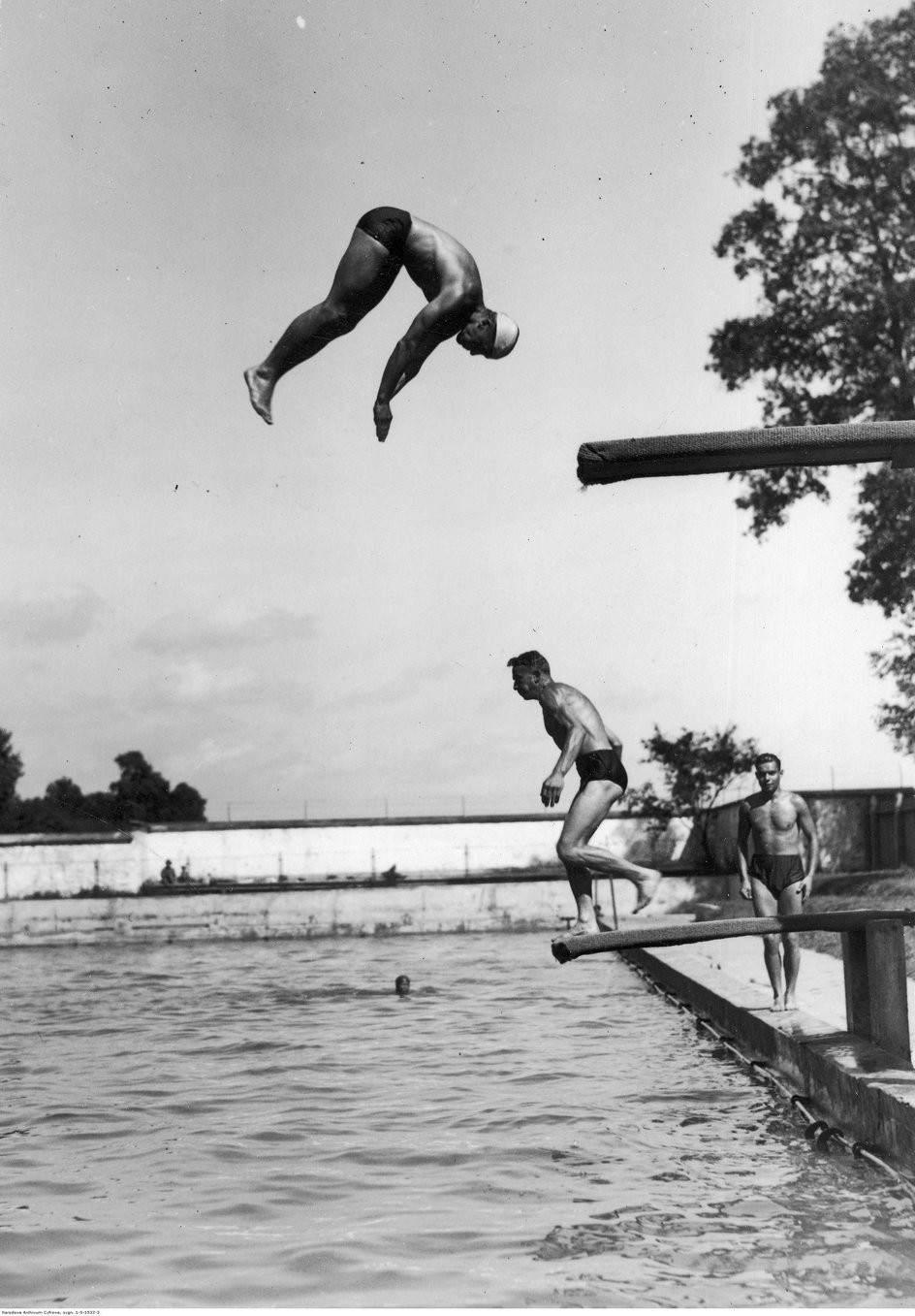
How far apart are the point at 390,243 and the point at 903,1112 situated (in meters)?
6.27

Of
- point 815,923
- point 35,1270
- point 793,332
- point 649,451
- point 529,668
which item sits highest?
point 793,332

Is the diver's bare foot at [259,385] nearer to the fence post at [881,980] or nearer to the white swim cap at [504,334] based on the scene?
the white swim cap at [504,334]

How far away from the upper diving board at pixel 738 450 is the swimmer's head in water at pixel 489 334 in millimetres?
858

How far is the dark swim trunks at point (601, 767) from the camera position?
7.17 m

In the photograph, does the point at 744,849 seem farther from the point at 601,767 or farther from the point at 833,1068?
the point at 601,767

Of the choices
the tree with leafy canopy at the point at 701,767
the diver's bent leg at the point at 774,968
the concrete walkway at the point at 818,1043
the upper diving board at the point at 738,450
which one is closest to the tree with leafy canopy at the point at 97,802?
the tree with leafy canopy at the point at 701,767

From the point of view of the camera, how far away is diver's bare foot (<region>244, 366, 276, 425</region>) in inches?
167

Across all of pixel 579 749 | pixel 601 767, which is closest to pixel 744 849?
pixel 601 767

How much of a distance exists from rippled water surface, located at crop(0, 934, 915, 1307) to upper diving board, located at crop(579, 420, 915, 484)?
4.30 meters

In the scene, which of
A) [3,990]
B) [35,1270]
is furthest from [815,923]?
[3,990]

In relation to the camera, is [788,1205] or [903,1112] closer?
[903,1112]

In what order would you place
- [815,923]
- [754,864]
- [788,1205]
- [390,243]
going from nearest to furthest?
[390,243] → [815,923] → [788,1205] → [754,864]

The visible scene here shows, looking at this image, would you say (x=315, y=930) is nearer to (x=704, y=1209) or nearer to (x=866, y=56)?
(x=866, y=56)

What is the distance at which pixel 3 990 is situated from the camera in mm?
24719
